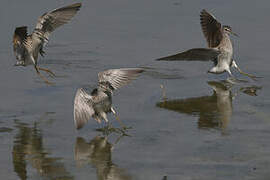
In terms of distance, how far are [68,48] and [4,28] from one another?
5.58 ft

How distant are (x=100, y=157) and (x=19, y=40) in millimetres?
4016

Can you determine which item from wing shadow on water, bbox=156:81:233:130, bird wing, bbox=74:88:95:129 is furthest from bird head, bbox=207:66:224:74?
bird wing, bbox=74:88:95:129

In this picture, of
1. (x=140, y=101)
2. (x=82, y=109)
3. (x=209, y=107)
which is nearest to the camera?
(x=82, y=109)

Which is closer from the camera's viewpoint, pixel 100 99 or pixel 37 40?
pixel 100 99

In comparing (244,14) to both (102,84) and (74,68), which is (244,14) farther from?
(102,84)

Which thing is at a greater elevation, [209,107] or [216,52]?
[216,52]

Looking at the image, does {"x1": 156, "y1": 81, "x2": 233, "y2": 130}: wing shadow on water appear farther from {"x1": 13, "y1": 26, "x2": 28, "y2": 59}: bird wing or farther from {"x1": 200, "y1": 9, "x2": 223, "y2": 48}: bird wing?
{"x1": 13, "y1": 26, "x2": 28, "y2": 59}: bird wing

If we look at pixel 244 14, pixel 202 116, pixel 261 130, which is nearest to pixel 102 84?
pixel 202 116

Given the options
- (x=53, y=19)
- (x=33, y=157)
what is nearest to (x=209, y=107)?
(x=33, y=157)

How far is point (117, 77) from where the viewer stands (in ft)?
31.3

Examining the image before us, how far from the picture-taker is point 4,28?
14242 mm

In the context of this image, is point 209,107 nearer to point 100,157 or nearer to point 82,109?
point 82,109

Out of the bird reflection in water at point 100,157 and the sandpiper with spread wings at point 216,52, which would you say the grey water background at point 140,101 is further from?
the sandpiper with spread wings at point 216,52

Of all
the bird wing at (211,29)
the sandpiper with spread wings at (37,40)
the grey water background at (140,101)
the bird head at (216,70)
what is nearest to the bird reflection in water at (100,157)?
the grey water background at (140,101)
